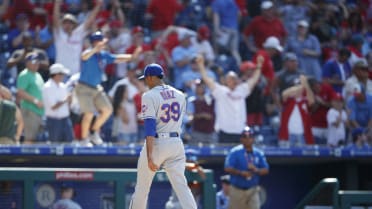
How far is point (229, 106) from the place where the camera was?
46.4 feet

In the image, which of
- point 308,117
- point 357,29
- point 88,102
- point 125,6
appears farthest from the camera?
point 357,29

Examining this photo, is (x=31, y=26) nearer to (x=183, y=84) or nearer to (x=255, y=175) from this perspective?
(x=183, y=84)

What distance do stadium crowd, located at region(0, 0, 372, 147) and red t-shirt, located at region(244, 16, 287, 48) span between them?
0.8 inches

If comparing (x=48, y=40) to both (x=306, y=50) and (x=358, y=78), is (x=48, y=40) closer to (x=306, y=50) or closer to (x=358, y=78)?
(x=306, y=50)

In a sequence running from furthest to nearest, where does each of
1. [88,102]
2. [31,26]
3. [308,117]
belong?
[31,26]
[308,117]
[88,102]

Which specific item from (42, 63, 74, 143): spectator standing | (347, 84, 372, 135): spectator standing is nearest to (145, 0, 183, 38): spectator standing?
(347, 84, 372, 135): spectator standing

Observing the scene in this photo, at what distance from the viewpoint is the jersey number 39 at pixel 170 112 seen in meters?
9.82

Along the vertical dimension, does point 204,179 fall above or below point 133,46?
below

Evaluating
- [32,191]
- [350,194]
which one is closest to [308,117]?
[350,194]

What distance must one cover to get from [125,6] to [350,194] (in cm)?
656

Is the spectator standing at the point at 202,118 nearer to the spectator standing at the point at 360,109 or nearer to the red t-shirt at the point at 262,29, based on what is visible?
the spectator standing at the point at 360,109

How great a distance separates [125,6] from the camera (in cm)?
1703

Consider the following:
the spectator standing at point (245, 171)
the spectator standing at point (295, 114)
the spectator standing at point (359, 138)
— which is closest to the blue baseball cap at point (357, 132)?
the spectator standing at point (359, 138)

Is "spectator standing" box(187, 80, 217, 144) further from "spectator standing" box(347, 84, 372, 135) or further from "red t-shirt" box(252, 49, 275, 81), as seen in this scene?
"spectator standing" box(347, 84, 372, 135)
